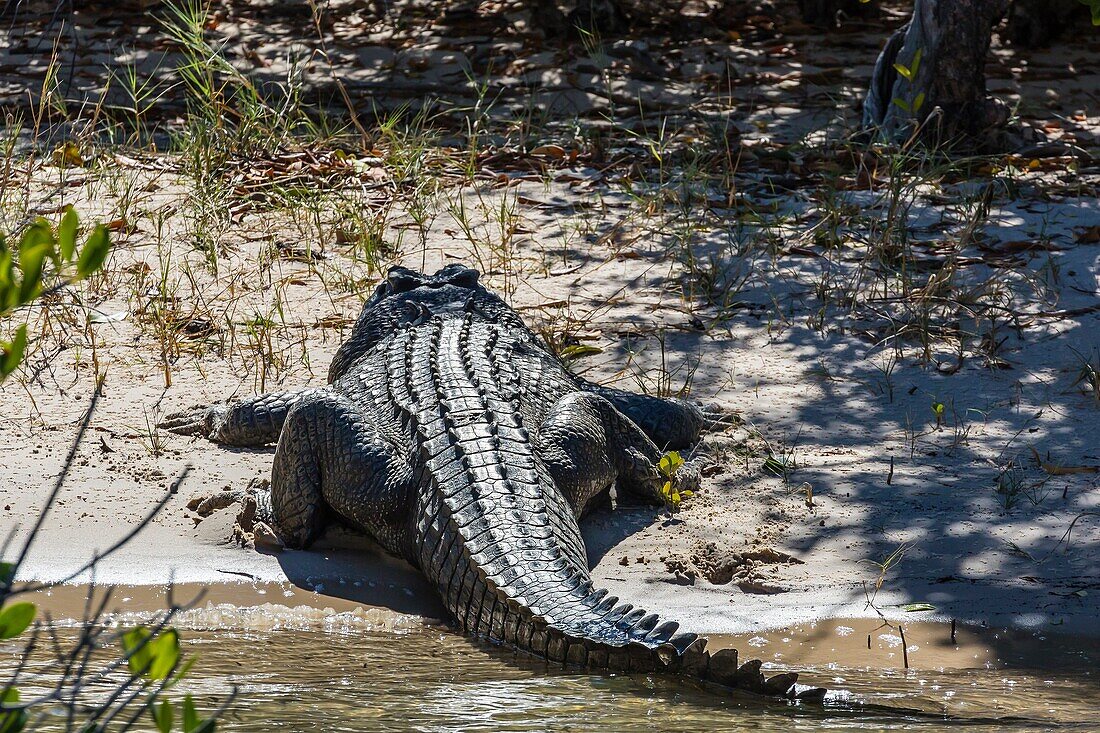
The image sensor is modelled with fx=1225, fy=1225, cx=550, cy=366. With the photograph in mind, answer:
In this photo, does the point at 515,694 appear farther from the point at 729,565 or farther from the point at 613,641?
the point at 729,565

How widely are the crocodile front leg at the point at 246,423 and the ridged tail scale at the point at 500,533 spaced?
62cm

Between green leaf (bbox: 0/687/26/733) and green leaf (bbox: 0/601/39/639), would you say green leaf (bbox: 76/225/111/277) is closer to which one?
green leaf (bbox: 0/601/39/639)

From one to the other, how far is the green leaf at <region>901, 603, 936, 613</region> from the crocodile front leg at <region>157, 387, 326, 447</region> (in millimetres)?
2413

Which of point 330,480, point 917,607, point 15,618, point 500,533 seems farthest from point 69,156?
point 15,618

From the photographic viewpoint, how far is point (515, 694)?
3021 millimetres

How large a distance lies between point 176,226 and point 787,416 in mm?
3722

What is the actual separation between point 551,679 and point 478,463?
90 centimetres

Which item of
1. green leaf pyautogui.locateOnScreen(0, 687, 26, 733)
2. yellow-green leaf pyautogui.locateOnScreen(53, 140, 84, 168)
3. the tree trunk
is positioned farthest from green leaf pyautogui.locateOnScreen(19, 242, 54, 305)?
the tree trunk

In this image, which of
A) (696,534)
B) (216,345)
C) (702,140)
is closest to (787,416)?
(696,534)

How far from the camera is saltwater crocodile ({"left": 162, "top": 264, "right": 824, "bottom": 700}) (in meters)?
3.27

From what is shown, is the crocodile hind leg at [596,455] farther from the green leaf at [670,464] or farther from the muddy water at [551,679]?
the muddy water at [551,679]

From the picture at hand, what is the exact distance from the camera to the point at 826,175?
24.6 ft

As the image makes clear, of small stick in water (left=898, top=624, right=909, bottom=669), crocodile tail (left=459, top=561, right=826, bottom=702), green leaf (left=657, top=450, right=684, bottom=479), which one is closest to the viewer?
crocodile tail (left=459, top=561, right=826, bottom=702)

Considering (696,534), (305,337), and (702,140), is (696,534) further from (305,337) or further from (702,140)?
(702,140)
